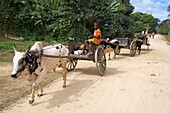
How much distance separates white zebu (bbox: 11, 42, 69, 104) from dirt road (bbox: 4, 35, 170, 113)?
0.51 m

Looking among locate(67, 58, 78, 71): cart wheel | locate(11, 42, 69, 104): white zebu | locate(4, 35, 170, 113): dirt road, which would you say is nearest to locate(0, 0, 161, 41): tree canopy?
locate(67, 58, 78, 71): cart wheel

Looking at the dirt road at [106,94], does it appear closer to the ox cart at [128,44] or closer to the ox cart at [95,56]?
the ox cart at [95,56]

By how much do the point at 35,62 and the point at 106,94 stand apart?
234 cm

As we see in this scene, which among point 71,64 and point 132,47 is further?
point 132,47

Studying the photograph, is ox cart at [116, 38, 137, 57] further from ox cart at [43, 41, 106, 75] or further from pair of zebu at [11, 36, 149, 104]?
pair of zebu at [11, 36, 149, 104]

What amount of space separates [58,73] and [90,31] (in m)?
10.5

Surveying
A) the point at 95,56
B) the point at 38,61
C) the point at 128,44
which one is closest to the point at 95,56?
the point at 95,56

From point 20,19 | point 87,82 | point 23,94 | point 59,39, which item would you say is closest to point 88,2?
point 59,39

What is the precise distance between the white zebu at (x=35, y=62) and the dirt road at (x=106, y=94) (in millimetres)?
510

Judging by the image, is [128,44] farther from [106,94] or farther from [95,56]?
[106,94]

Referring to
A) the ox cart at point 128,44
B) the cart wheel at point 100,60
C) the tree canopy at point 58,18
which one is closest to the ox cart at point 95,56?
the cart wheel at point 100,60

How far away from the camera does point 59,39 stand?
18.5 metres

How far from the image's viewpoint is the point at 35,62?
564 centimetres

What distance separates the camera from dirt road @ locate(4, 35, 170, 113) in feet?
18.2
